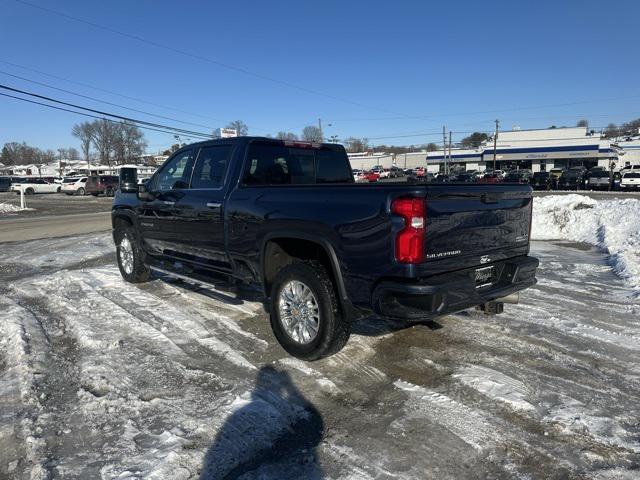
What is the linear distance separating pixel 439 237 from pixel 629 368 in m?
2.16

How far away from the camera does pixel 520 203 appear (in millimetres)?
4547

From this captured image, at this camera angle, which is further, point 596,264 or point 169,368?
point 596,264

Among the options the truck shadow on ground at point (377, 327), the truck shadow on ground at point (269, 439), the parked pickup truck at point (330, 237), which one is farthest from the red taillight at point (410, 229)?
the truck shadow on ground at point (377, 327)

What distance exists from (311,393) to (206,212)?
249 cm

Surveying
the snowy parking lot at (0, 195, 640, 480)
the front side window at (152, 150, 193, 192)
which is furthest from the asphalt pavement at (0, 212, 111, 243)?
the front side window at (152, 150, 193, 192)

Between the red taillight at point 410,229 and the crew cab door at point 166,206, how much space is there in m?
3.21

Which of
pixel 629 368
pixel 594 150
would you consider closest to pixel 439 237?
pixel 629 368

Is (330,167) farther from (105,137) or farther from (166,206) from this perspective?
(105,137)

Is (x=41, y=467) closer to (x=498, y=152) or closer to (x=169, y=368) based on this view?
(x=169, y=368)

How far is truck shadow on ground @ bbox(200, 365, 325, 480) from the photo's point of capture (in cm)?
279

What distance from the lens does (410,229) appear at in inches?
136

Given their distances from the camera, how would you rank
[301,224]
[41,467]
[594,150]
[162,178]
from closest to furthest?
[41,467], [301,224], [162,178], [594,150]

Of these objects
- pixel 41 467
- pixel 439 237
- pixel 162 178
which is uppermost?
pixel 162 178

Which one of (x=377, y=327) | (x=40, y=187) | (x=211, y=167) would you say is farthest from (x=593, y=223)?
(x=40, y=187)
